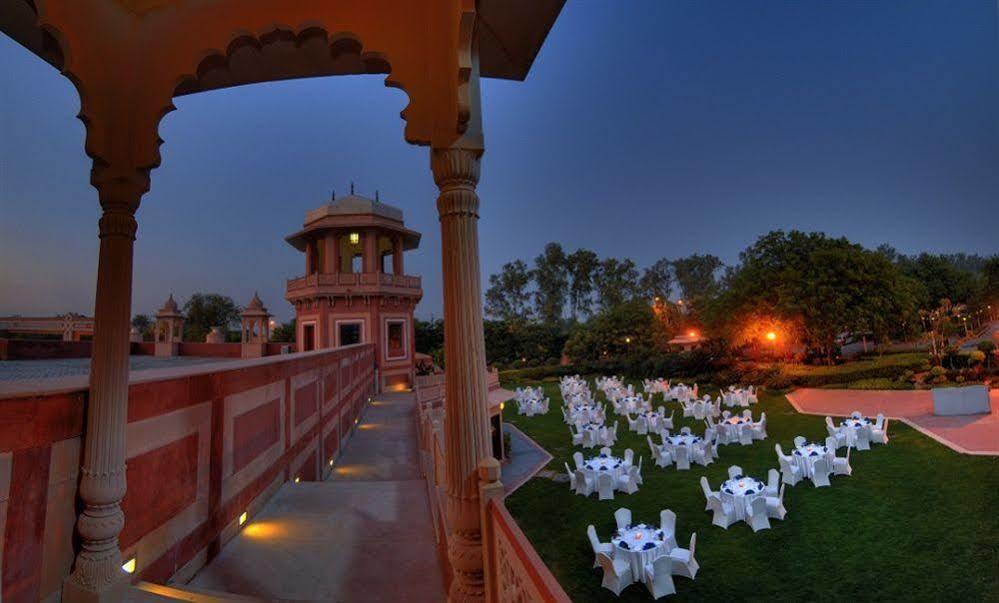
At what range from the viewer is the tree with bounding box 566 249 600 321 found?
5394 centimetres

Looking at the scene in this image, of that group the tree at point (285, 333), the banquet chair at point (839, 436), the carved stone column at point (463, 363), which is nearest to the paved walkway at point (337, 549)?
the carved stone column at point (463, 363)

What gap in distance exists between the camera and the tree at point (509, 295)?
2061 inches

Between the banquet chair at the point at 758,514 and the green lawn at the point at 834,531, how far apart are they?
0.14 metres

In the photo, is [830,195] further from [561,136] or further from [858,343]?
[858,343]

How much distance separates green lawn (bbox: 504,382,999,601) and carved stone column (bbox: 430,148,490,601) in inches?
218

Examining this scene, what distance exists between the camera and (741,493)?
28.1 feet

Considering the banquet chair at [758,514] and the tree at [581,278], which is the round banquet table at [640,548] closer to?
the banquet chair at [758,514]

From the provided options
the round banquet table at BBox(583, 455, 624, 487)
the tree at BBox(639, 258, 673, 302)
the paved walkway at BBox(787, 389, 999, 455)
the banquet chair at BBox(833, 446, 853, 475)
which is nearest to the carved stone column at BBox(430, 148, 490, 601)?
the round banquet table at BBox(583, 455, 624, 487)

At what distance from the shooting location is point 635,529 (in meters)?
7.54

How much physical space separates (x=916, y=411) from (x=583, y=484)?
1224cm

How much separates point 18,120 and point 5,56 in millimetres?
35825

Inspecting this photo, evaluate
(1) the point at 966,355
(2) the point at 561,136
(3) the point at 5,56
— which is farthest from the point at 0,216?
(2) the point at 561,136

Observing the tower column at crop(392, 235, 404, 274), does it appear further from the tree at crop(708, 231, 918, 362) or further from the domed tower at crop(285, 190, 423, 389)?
the tree at crop(708, 231, 918, 362)

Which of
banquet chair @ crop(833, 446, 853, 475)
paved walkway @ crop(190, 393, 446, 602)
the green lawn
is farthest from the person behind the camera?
banquet chair @ crop(833, 446, 853, 475)
